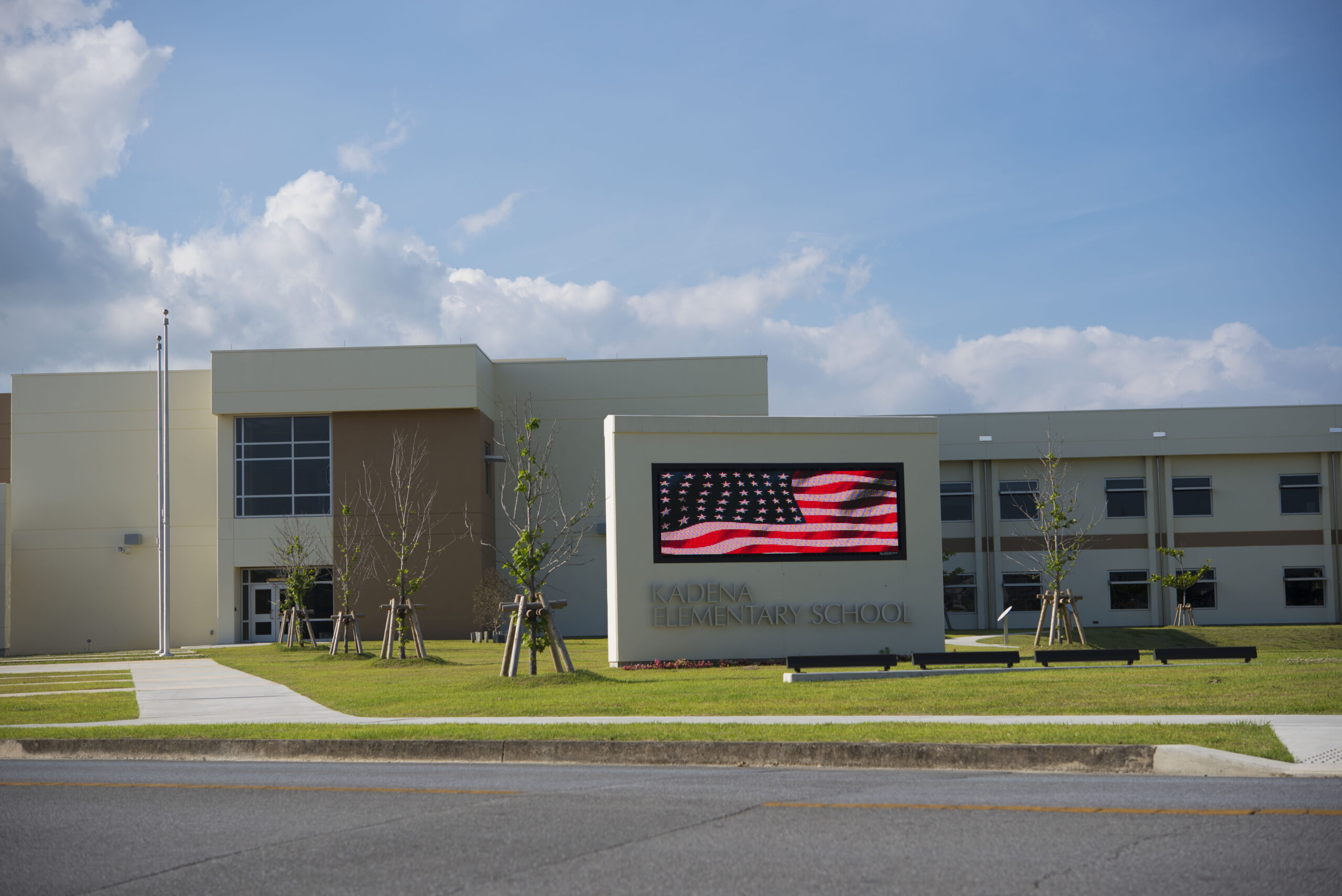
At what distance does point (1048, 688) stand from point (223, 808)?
11.2 meters

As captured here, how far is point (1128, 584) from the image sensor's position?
47594 millimetres

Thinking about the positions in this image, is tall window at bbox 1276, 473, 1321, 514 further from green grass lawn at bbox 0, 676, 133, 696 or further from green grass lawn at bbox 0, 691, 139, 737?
green grass lawn at bbox 0, 691, 139, 737

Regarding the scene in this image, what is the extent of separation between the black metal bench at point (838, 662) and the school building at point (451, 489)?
87.2 feet

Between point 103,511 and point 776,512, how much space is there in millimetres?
32927

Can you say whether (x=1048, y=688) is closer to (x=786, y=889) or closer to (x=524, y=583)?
(x=524, y=583)

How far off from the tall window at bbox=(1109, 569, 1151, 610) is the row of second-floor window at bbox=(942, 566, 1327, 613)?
0.07ft

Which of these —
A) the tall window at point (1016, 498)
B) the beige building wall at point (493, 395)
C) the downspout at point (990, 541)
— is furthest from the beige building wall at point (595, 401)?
the tall window at point (1016, 498)

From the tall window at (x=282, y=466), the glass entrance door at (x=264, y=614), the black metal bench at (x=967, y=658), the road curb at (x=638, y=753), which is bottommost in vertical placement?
the glass entrance door at (x=264, y=614)

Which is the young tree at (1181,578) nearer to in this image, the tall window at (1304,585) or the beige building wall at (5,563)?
the tall window at (1304,585)

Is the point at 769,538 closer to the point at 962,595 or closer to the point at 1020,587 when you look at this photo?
the point at 962,595

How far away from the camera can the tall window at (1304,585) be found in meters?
46.8

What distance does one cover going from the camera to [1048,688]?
16125 millimetres

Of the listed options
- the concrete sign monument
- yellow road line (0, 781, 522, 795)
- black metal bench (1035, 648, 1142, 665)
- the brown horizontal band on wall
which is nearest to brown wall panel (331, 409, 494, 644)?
the concrete sign monument

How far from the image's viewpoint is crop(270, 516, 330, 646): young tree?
133ft
